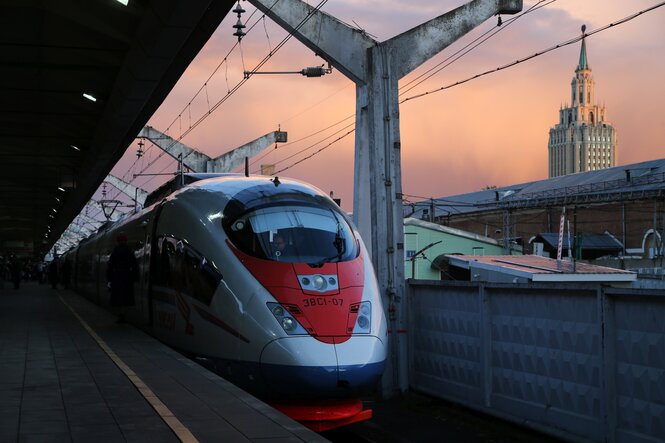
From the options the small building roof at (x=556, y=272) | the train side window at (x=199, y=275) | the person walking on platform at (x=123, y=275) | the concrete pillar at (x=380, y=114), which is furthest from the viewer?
the small building roof at (x=556, y=272)

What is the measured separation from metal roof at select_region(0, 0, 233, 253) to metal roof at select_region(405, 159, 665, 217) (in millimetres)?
25531

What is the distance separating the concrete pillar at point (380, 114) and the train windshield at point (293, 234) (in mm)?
3211

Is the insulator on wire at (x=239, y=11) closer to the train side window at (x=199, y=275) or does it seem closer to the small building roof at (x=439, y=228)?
the train side window at (x=199, y=275)

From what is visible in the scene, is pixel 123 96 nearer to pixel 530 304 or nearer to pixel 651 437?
pixel 530 304

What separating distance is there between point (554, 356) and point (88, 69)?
12602 millimetres

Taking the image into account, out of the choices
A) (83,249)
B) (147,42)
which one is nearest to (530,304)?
(147,42)

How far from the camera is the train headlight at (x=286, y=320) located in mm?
9414

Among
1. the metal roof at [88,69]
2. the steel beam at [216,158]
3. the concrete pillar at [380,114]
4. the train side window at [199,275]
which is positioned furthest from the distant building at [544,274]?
the steel beam at [216,158]

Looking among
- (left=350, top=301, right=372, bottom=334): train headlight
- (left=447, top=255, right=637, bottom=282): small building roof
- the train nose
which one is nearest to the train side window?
the train nose

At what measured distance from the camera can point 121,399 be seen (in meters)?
8.43

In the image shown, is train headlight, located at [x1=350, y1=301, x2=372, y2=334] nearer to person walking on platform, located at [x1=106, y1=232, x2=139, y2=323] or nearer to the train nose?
the train nose

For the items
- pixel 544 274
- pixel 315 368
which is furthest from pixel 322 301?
pixel 544 274

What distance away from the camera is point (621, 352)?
865cm

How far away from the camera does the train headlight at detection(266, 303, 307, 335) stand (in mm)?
9414
